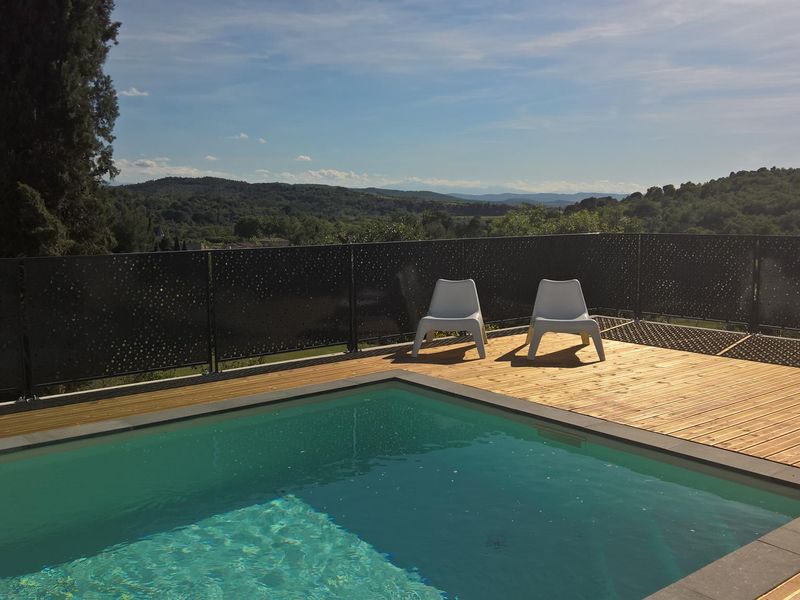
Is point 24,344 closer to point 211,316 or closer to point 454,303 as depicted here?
point 211,316

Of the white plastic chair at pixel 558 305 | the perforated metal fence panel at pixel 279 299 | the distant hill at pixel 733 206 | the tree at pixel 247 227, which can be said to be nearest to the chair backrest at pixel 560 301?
the white plastic chair at pixel 558 305

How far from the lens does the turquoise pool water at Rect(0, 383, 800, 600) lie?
3.00m

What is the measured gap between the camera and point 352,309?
7.22 m

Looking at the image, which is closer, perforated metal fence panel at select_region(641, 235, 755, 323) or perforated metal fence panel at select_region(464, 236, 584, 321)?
perforated metal fence panel at select_region(641, 235, 755, 323)

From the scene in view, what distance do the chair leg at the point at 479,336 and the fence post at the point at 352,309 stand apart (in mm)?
1260

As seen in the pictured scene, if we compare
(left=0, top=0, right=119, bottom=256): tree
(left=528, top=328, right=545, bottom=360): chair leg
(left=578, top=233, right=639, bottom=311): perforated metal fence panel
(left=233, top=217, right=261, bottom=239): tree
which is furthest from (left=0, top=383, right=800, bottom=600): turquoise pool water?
(left=233, top=217, right=261, bottom=239): tree

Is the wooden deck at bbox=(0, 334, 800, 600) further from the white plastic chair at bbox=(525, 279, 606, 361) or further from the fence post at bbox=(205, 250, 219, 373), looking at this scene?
the white plastic chair at bbox=(525, 279, 606, 361)

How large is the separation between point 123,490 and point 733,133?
23.2 m

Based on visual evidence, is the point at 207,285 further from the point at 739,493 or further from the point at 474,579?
the point at 739,493

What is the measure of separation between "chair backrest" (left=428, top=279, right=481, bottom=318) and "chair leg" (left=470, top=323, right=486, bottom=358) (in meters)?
0.35

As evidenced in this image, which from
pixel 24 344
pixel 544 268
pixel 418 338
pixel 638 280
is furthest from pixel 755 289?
pixel 24 344

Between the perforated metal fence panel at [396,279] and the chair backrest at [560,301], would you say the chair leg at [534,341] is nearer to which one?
the chair backrest at [560,301]

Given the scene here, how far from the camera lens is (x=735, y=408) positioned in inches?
199

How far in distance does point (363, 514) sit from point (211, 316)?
3.14 meters
